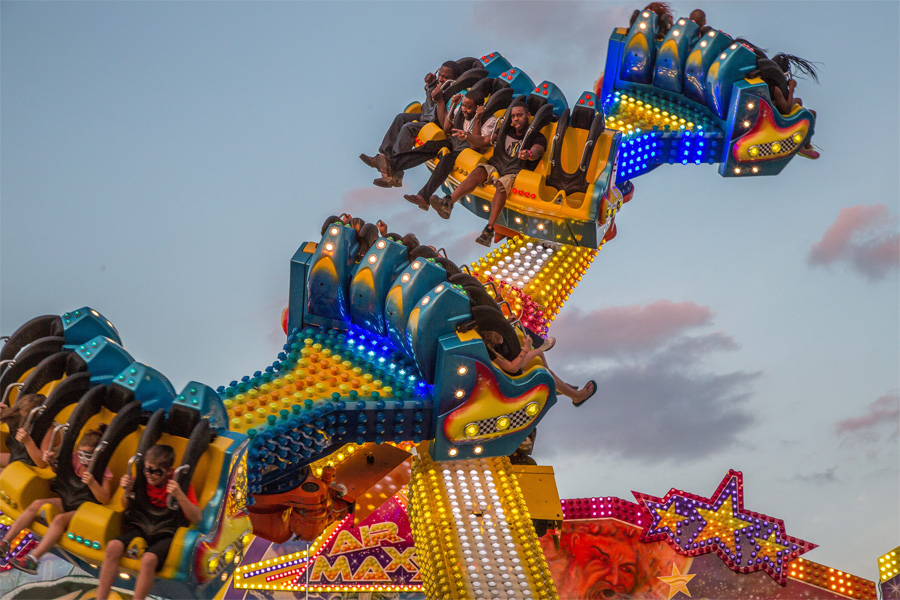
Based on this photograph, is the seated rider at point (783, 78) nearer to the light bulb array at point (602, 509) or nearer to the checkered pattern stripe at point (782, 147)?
the checkered pattern stripe at point (782, 147)

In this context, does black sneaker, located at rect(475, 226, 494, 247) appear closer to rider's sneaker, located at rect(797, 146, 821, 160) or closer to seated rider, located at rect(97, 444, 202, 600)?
rider's sneaker, located at rect(797, 146, 821, 160)

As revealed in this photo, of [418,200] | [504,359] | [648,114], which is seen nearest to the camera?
[504,359]

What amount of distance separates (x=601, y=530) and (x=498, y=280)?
4.26 meters

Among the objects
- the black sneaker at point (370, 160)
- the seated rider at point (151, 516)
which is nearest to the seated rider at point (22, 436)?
the seated rider at point (151, 516)

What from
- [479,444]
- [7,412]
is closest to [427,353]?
[479,444]

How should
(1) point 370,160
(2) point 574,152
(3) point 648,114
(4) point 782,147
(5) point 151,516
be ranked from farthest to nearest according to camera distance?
(3) point 648,114 → (4) point 782,147 → (1) point 370,160 → (2) point 574,152 → (5) point 151,516

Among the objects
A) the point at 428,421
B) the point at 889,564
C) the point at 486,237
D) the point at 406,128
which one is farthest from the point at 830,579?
the point at 406,128

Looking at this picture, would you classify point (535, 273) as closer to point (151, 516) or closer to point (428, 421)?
point (428, 421)

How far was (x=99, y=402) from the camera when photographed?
1385cm

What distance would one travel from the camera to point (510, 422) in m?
16.2

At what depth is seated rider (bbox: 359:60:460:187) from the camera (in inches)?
834

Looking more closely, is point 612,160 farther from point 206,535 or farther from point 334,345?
point 206,535

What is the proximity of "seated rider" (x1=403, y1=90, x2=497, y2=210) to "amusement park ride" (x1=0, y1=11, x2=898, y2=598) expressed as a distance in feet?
0.86

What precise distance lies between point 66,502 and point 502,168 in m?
9.45
